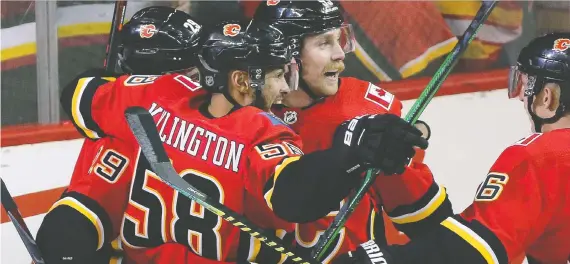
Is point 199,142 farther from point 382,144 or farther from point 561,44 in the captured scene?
point 561,44

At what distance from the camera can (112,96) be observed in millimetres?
2174

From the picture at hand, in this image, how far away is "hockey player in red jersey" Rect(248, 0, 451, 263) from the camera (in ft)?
7.25

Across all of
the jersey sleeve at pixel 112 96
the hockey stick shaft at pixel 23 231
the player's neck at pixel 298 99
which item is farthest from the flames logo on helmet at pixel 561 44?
the hockey stick shaft at pixel 23 231

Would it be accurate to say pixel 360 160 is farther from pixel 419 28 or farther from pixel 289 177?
pixel 419 28

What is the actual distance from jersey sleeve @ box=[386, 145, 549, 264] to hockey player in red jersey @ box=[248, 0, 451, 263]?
0.39 m

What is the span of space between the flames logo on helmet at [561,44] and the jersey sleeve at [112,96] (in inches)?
26.2

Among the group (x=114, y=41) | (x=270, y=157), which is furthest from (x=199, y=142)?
(x=114, y=41)

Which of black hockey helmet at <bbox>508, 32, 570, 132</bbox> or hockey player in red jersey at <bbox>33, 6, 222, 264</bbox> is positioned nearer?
black hockey helmet at <bbox>508, 32, 570, 132</bbox>

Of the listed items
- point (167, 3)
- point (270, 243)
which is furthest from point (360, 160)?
point (167, 3)

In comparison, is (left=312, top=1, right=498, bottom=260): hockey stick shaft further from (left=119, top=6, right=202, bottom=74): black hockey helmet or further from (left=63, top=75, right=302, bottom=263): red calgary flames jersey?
(left=119, top=6, right=202, bottom=74): black hockey helmet

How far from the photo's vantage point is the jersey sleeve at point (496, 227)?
1.76 m

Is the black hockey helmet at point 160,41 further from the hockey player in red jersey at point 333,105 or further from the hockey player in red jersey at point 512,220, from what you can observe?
the hockey player in red jersey at point 512,220

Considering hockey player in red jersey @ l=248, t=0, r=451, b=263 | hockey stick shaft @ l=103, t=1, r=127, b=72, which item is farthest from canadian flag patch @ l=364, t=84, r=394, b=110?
hockey stick shaft @ l=103, t=1, r=127, b=72

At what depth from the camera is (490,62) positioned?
424 centimetres
